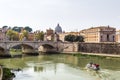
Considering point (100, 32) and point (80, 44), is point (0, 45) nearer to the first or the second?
point (80, 44)

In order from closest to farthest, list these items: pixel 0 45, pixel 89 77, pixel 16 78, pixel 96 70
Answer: pixel 16 78 < pixel 89 77 < pixel 96 70 < pixel 0 45

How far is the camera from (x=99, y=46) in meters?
49.7

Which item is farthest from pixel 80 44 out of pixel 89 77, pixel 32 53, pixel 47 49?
pixel 89 77

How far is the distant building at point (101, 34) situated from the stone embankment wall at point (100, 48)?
10434 millimetres

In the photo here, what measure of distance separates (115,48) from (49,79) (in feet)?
90.8

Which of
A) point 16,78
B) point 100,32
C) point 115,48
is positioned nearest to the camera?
point 16,78

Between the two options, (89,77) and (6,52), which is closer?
(89,77)

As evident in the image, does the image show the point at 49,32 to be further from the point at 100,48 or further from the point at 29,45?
the point at 29,45

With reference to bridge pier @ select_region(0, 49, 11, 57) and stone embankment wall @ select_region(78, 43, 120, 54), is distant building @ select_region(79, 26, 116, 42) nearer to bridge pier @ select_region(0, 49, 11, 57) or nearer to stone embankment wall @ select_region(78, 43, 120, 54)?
stone embankment wall @ select_region(78, 43, 120, 54)

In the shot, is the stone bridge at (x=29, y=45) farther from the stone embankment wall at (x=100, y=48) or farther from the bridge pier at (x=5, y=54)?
the stone embankment wall at (x=100, y=48)

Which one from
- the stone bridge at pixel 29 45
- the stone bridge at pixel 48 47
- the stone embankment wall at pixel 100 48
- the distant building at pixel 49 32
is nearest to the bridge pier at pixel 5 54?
the stone bridge at pixel 29 45

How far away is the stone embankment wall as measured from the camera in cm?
4752

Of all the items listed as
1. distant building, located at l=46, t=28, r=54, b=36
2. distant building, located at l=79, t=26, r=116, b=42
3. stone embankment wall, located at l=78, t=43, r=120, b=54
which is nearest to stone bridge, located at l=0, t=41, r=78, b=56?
stone embankment wall, located at l=78, t=43, r=120, b=54

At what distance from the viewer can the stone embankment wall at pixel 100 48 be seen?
4752 centimetres
